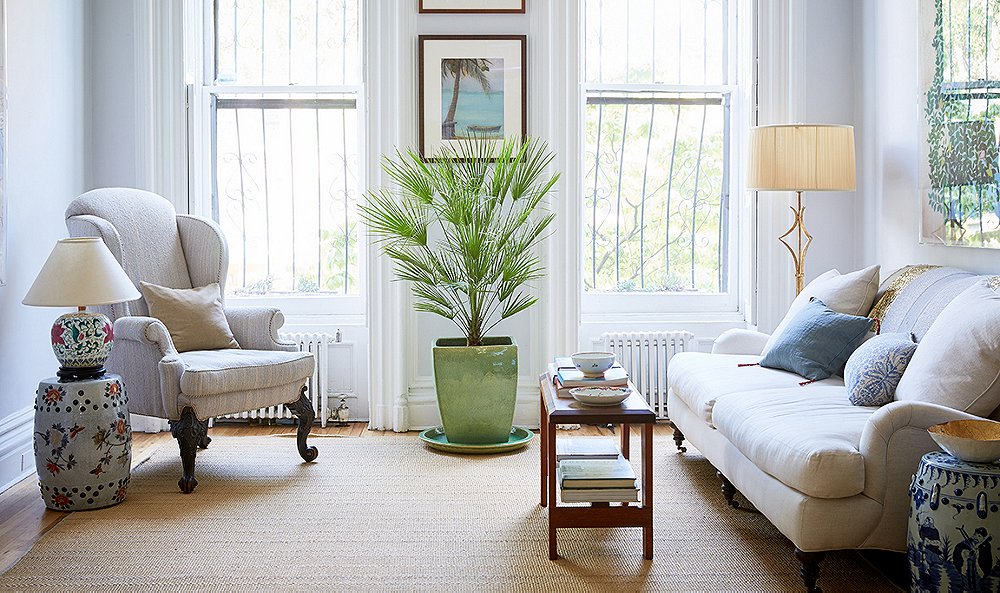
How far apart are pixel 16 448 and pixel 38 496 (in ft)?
1.03

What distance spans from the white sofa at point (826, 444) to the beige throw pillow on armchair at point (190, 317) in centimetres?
205

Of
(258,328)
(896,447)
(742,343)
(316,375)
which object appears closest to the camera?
(896,447)

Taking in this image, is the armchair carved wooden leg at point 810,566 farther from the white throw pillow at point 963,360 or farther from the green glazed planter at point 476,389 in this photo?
the green glazed planter at point 476,389

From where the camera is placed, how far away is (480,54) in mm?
4906

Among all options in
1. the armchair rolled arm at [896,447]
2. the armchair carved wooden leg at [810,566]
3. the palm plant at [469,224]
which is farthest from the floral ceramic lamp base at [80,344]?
the armchair rolled arm at [896,447]

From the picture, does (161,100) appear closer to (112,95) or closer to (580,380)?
(112,95)

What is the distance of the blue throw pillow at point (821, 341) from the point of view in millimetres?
3617

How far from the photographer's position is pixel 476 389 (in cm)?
442

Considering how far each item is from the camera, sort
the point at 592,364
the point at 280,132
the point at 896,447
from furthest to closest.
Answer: the point at 280,132 → the point at 592,364 → the point at 896,447

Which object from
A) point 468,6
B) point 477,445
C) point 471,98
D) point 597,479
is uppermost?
point 468,6

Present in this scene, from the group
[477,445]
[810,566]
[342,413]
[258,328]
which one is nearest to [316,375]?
[342,413]

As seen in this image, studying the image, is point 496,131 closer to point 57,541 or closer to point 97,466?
point 97,466

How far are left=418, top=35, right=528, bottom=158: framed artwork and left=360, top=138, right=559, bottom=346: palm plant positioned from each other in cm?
8

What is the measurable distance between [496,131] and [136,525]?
2.54 m
